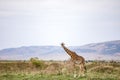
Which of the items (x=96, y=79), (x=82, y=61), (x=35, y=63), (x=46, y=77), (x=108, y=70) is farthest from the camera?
(x=35, y=63)

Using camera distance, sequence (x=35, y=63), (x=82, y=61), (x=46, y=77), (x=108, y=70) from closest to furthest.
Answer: (x=46, y=77) < (x=82, y=61) < (x=108, y=70) < (x=35, y=63)

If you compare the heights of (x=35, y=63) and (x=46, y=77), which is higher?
(x=35, y=63)

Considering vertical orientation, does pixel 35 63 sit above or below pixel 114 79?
above

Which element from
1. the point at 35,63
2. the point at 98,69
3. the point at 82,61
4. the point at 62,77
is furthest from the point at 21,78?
the point at 35,63

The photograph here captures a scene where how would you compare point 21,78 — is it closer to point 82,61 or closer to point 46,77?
point 46,77

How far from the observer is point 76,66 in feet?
98.9

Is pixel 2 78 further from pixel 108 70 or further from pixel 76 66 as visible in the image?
pixel 108 70

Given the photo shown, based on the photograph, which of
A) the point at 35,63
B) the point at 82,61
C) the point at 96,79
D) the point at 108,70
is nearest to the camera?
the point at 96,79

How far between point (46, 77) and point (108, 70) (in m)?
9.35

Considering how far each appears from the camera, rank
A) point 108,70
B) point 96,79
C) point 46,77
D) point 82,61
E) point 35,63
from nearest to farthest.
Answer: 1. point 96,79
2. point 46,77
3. point 82,61
4. point 108,70
5. point 35,63

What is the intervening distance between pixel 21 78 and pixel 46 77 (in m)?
1.93

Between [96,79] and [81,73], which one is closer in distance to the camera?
[96,79]

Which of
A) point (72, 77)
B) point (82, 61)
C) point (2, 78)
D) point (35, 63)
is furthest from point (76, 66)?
point (35, 63)

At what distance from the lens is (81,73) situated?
2780cm
